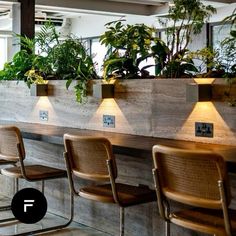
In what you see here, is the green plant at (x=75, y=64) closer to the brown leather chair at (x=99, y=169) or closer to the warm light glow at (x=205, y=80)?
the brown leather chair at (x=99, y=169)

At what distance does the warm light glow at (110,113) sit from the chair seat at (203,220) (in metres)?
1.23

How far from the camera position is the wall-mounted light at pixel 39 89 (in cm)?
444

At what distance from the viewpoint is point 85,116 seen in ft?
13.5

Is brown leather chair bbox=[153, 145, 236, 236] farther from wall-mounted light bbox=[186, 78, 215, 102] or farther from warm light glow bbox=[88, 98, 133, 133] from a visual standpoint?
warm light glow bbox=[88, 98, 133, 133]

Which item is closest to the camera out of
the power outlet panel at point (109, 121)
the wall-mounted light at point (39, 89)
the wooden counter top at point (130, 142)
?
the wooden counter top at point (130, 142)

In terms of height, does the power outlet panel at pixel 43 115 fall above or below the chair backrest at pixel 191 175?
above

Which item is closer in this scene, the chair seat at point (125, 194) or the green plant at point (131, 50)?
the chair seat at point (125, 194)

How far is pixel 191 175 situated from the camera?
7.75ft

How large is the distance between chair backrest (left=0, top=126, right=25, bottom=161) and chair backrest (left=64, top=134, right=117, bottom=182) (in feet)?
1.96

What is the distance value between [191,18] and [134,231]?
1.61 meters

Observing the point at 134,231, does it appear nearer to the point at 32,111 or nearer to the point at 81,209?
the point at 81,209

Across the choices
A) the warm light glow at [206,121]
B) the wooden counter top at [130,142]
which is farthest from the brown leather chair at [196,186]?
the warm light glow at [206,121]

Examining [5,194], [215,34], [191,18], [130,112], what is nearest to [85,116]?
[130,112]

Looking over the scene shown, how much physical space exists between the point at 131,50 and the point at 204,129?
0.89 meters
